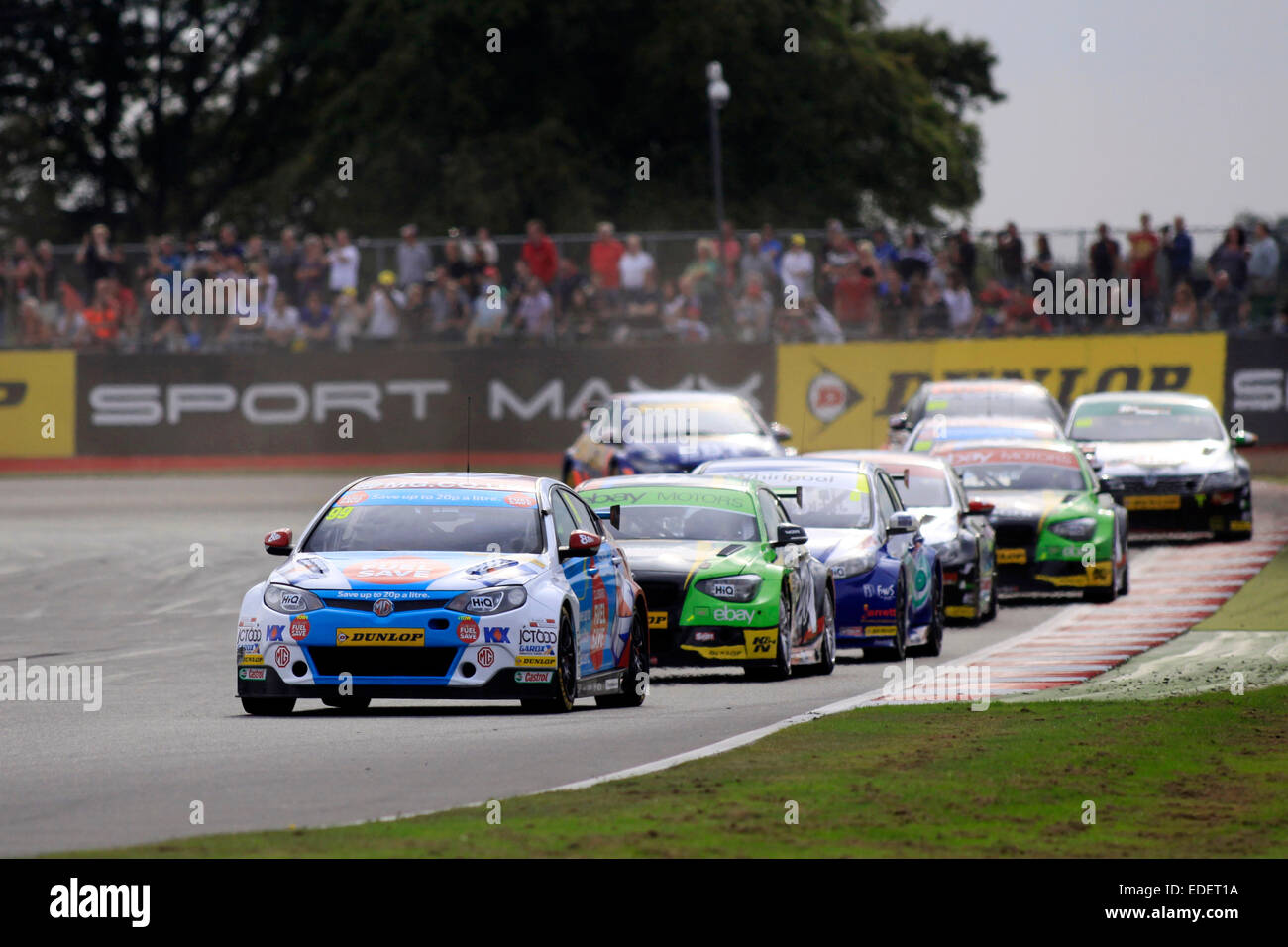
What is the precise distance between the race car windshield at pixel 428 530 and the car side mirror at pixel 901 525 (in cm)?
505

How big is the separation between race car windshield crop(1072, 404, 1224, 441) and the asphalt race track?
5889 millimetres

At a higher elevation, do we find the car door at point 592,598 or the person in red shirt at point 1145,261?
the person in red shirt at point 1145,261

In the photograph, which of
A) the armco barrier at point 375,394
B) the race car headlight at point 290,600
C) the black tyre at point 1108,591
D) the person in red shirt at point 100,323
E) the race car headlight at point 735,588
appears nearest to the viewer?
the race car headlight at point 290,600

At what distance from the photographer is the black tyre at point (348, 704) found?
13969mm

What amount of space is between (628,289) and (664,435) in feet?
27.5

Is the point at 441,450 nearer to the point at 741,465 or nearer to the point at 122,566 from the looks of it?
the point at 122,566

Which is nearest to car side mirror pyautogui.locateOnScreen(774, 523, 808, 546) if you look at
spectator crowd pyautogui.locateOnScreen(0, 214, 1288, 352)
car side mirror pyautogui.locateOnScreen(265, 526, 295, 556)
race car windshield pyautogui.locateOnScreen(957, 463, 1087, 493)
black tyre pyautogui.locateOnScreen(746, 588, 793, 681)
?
black tyre pyautogui.locateOnScreen(746, 588, 793, 681)

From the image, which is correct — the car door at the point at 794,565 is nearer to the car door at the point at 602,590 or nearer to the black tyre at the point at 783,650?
the black tyre at the point at 783,650

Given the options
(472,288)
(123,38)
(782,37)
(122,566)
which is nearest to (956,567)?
(122,566)

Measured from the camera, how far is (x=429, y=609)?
44.0 ft

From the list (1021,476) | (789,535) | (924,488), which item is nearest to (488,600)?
(789,535)

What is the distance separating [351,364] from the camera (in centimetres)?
3878

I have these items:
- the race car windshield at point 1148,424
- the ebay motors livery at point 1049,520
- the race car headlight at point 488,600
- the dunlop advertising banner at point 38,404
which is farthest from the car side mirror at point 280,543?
the dunlop advertising banner at point 38,404
